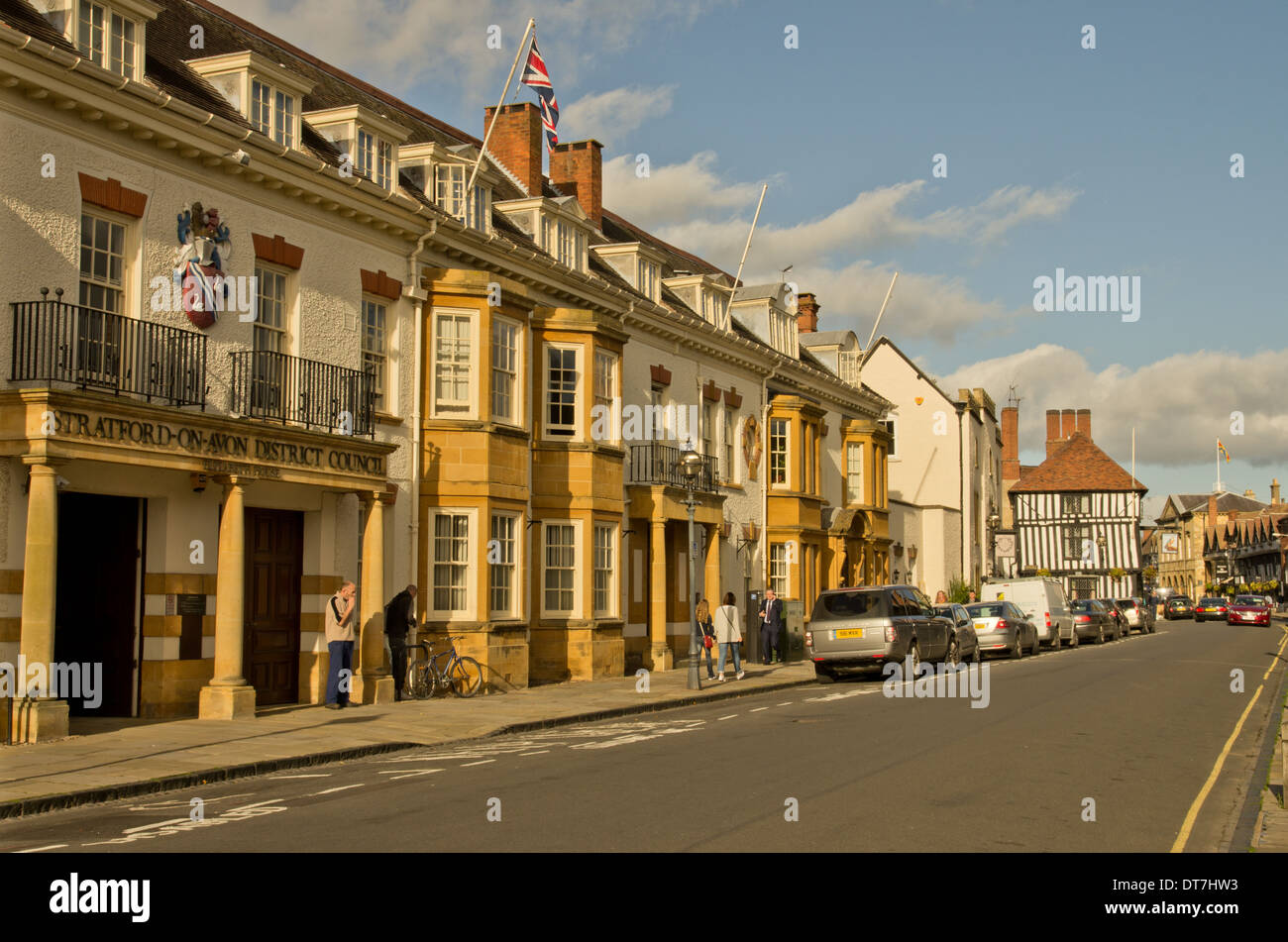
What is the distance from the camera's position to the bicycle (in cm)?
2084

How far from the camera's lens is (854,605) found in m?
24.7

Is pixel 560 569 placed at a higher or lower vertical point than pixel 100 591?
higher


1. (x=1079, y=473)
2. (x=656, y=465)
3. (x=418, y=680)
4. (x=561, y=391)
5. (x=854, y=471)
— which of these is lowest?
(x=418, y=680)

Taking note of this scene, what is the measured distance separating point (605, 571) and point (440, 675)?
5970 mm

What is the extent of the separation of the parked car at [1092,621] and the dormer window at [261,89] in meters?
31.0

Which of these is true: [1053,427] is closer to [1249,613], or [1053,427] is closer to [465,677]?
[1249,613]

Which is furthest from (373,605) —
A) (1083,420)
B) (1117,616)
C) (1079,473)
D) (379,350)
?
(1083,420)

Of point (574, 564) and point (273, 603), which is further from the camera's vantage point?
point (574, 564)

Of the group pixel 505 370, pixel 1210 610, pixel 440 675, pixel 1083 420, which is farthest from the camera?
pixel 1083 420

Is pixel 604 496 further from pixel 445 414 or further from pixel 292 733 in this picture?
pixel 292 733

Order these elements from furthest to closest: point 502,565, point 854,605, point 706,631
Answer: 1. point 706,631
2. point 854,605
3. point 502,565

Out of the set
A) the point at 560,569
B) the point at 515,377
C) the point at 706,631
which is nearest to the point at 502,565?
the point at 560,569
